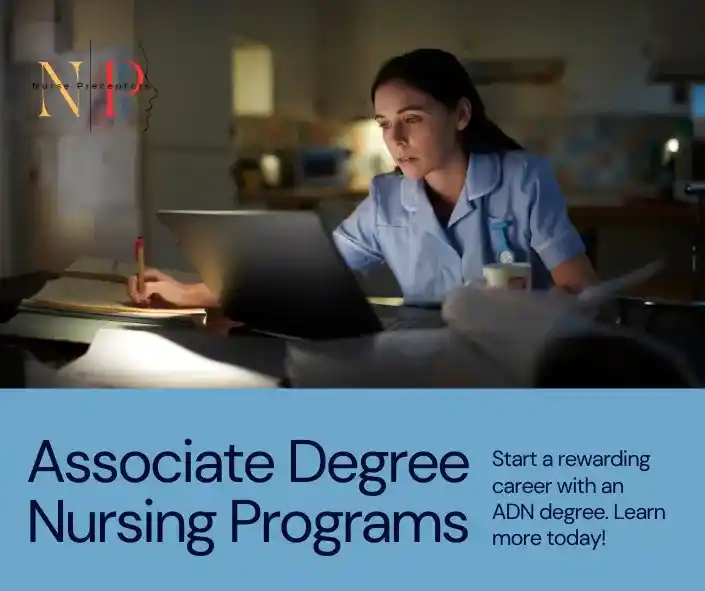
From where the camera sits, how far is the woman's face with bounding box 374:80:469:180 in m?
1.61

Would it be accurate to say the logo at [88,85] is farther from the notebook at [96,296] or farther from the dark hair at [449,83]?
the dark hair at [449,83]

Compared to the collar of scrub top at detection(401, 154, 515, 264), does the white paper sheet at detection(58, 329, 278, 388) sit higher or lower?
lower

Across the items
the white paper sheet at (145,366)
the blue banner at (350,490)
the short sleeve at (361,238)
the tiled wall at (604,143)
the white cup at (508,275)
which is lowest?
the blue banner at (350,490)

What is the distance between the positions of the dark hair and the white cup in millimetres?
242

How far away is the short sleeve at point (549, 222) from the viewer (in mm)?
1603

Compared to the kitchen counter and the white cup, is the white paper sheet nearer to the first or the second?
the kitchen counter

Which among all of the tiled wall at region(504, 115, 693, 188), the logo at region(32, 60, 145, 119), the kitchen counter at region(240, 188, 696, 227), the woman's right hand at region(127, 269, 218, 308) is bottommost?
the woman's right hand at region(127, 269, 218, 308)

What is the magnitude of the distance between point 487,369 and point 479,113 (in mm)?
533

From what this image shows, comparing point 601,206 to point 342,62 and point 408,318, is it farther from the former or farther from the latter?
point 342,62

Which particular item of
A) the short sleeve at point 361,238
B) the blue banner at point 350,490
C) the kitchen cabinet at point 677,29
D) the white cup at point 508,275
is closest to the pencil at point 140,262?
the blue banner at point 350,490

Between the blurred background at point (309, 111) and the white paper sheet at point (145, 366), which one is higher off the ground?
the blurred background at point (309, 111)

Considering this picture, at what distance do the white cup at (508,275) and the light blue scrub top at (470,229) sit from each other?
14 millimetres

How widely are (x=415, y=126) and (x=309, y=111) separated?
0.23m

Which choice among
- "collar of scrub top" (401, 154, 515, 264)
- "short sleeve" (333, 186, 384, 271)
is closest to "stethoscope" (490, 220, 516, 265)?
"collar of scrub top" (401, 154, 515, 264)
